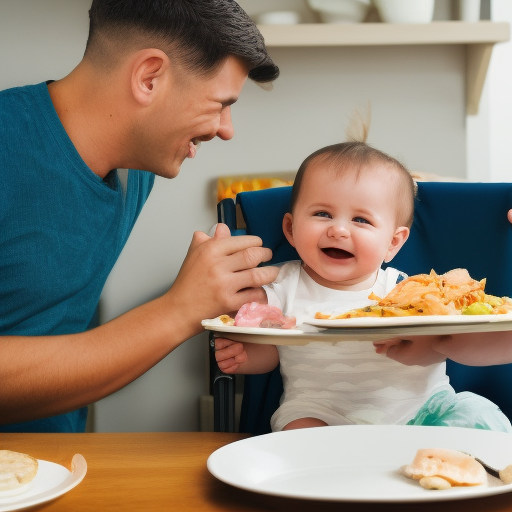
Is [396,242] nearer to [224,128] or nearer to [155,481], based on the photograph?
[224,128]

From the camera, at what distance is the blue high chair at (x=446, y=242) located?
1359 millimetres

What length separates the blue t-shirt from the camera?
1320 mm

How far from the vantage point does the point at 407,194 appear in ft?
4.46

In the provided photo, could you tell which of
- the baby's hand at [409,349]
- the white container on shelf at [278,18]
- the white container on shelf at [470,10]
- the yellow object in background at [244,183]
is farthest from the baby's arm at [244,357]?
the white container on shelf at [470,10]

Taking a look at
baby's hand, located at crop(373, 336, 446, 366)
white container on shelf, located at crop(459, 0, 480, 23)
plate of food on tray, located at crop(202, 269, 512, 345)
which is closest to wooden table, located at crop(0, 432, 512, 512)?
plate of food on tray, located at crop(202, 269, 512, 345)

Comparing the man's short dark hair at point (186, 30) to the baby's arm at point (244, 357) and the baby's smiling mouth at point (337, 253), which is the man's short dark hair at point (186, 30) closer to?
the baby's smiling mouth at point (337, 253)

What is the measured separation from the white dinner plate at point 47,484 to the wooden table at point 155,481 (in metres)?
0.02

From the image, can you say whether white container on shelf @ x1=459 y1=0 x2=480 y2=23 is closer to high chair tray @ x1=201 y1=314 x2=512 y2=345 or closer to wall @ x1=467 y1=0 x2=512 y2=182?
wall @ x1=467 y1=0 x2=512 y2=182

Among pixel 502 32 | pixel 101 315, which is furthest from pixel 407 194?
pixel 101 315

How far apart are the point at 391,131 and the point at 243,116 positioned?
1.81 feet

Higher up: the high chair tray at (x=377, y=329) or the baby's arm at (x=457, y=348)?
the high chair tray at (x=377, y=329)

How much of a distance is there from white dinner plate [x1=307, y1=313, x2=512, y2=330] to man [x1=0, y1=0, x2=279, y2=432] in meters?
0.36

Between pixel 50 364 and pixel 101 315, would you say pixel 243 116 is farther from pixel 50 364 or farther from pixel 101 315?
pixel 50 364

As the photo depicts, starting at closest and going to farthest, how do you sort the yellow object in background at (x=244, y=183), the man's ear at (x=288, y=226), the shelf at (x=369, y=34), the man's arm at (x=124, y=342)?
the man's arm at (x=124, y=342) → the man's ear at (x=288, y=226) → the shelf at (x=369, y=34) → the yellow object in background at (x=244, y=183)
